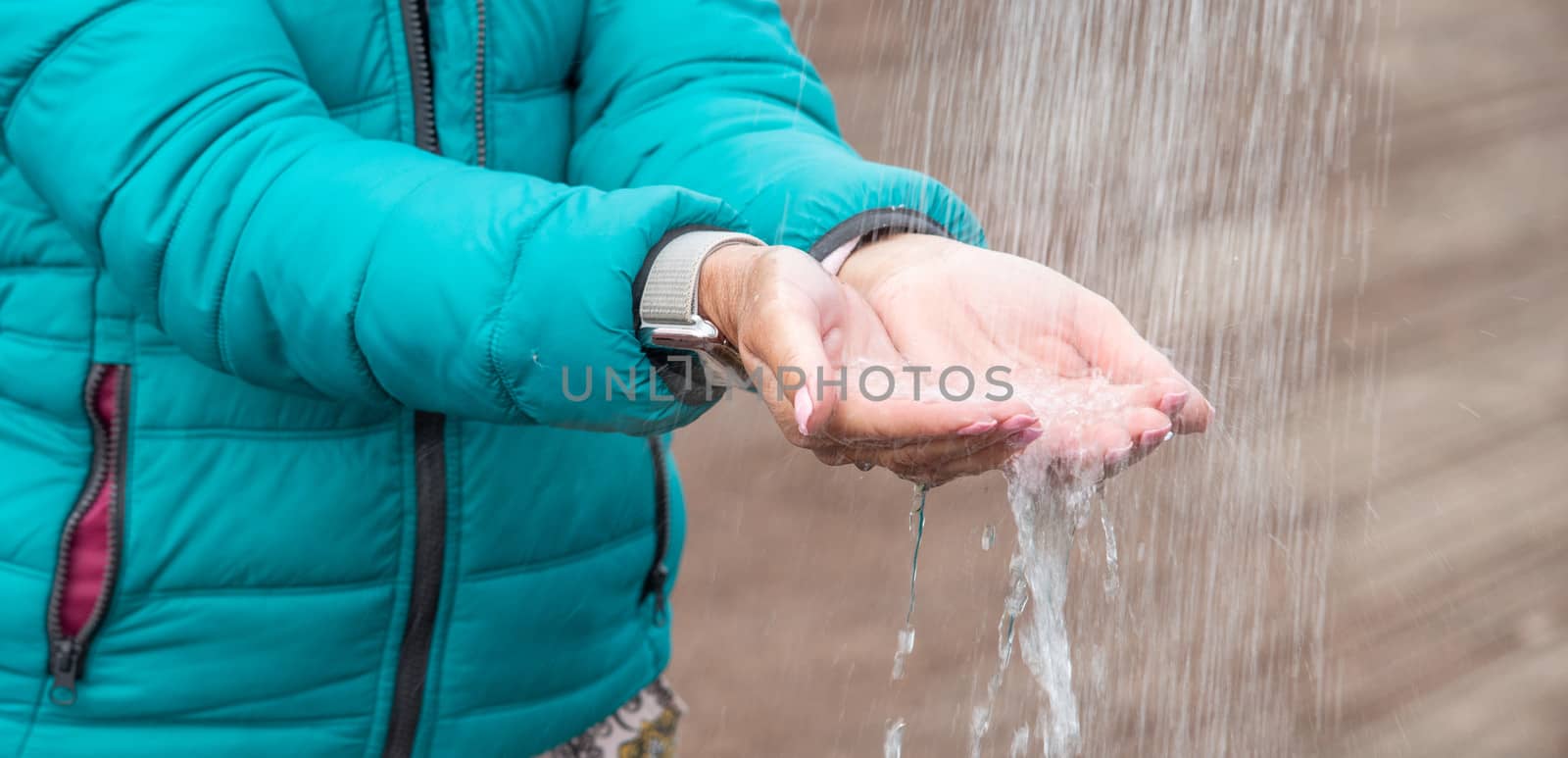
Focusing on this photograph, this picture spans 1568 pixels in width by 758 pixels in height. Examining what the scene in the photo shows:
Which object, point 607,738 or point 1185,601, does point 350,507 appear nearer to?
point 607,738

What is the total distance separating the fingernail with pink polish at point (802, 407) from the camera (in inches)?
32.3

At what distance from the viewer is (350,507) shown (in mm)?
1092

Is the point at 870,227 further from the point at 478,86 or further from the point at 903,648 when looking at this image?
the point at 903,648

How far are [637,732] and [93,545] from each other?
19.2 inches

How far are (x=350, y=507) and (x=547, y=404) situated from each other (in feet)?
0.85

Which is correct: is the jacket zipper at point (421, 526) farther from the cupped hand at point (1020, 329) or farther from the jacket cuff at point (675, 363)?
the cupped hand at point (1020, 329)

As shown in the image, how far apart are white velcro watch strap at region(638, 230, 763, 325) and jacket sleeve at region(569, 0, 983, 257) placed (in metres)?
0.16

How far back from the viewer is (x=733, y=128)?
1203 millimetres

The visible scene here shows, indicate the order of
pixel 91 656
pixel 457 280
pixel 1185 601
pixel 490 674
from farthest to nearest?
pixel 1185 601 < pixel 490 674 < pixel 91 656 < pixel 457 280

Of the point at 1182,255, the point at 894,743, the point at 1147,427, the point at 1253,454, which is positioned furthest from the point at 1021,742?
the point at 1147,427

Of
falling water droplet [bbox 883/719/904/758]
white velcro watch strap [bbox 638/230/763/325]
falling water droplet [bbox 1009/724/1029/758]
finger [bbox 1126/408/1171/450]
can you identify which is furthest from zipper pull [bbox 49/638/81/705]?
falling water droplet [bbox 1009/724/1029/758]

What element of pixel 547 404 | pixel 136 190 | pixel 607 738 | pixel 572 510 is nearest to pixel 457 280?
pixel 547 404

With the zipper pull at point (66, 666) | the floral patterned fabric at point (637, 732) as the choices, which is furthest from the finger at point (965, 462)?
the zipper pull at point (66, 666)

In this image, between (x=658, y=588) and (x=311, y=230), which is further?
(x=658, y=588)
